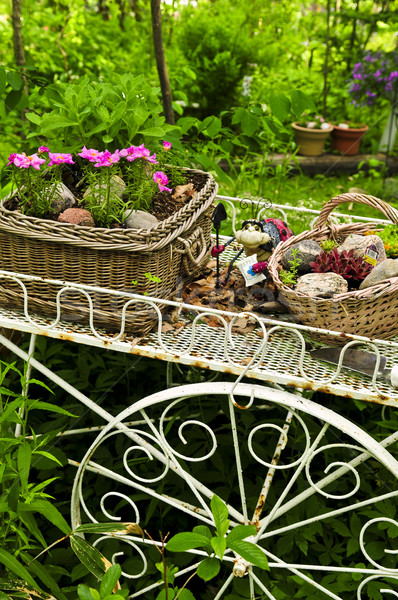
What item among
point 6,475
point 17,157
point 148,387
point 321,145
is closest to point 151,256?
point 17,157

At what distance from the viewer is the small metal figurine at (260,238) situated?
1670mm

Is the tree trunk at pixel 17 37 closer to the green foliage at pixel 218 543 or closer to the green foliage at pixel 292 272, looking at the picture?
the green foliage at pixel 292 272

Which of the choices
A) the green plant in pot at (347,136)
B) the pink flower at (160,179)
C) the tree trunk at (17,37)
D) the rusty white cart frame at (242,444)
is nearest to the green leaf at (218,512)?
the rusty white cart frame at (242,444)

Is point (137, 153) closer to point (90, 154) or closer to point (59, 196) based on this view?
point (90, 154)

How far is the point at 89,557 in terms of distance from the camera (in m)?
1.34

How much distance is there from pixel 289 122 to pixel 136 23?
2.05 metres

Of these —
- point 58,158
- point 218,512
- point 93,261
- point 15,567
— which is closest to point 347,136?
point 58,158

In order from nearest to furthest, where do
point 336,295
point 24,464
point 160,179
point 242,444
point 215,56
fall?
point 24,464 < point 336,295 < point 160,179 < point 242,444 < point 215,56

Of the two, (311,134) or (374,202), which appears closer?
(374,202)

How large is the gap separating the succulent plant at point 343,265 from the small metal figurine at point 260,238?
0.14 metres

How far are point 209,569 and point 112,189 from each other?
919mm

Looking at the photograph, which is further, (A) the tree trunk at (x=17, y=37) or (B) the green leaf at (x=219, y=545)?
(A) the tree trunk at (x=17, y=37)

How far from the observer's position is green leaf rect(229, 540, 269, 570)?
1.17 metres

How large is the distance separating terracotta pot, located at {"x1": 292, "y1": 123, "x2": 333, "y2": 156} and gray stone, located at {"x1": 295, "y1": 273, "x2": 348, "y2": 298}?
348 cm
